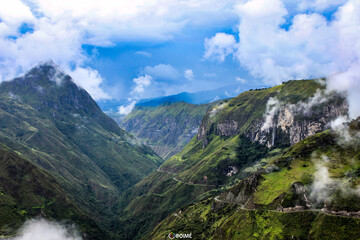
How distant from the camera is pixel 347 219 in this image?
193 metres

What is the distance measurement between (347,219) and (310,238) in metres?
25.3

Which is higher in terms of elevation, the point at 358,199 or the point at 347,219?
the point at 358,199

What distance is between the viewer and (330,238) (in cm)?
18962

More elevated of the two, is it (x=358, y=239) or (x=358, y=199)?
(x=358, y=199)

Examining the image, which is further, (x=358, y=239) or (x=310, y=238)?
(x=310, y=238)

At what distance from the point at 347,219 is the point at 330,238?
16276mm

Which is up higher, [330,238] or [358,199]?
[358,199]

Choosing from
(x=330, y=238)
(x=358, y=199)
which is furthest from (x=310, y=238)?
(x=358, y=199)

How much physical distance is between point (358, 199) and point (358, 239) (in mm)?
29077

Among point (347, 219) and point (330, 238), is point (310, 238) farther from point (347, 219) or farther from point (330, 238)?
point (347, 219)

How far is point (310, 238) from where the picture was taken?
198875mm

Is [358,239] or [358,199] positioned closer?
[358,239]

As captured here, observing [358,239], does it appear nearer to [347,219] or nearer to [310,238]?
[347,219]

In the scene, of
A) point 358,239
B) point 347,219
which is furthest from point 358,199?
point 358,239
